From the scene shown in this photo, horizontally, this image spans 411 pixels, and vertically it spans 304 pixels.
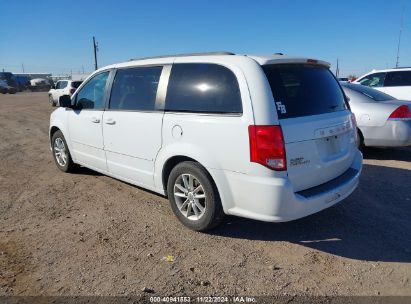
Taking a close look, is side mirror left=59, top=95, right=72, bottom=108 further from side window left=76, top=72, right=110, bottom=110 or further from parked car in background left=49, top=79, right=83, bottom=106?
parked car in background left=49, top=79, right=83, bottom=106

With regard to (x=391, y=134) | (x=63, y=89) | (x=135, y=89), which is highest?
(x=135, y=89)

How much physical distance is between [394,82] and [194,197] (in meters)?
9.96

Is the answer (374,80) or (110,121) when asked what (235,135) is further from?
(374,80)

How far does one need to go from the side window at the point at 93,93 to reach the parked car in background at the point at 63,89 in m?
16.2

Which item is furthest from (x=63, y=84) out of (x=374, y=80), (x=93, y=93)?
(x=93, y=93)

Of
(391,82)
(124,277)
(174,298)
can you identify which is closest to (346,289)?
(174,298)

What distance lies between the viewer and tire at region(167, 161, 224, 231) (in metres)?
3.91

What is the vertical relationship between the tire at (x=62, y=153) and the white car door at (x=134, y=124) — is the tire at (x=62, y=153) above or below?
below

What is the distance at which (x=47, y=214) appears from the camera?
4.80 m

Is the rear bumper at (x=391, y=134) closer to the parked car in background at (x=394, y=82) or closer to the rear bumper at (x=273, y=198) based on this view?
the rear bumper at (x=273, y=198)

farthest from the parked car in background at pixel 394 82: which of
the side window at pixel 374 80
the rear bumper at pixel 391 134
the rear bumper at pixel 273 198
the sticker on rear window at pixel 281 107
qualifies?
the sticker on rear window at pixel 281 107

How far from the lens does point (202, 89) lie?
4.00m

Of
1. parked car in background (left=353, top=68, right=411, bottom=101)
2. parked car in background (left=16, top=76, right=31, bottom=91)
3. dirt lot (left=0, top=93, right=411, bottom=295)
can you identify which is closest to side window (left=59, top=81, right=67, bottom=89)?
parked car in background (left=353, top=68, right=411, bottom=101)

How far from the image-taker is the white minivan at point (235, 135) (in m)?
3.50
